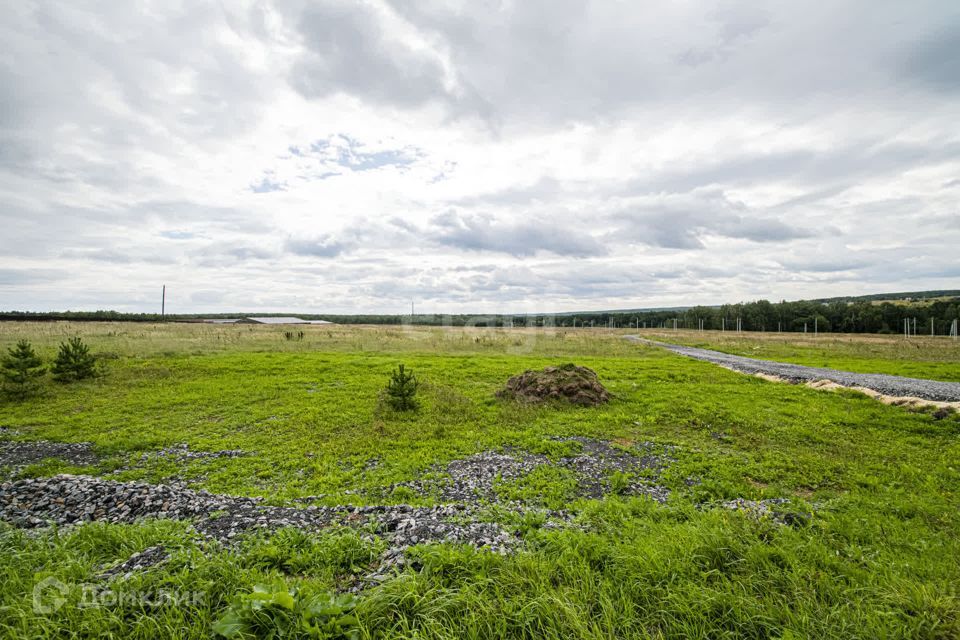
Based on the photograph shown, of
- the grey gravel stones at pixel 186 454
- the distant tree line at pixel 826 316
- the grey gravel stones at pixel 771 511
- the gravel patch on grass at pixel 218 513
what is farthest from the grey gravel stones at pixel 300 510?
the distant tree line at pixel 826 316

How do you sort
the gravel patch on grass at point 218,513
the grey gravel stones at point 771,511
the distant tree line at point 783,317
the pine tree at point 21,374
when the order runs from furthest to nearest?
the distant tree line at point 783,317 → the pine tree at point 21,374 → the grey gravel stones at point 771,511 → the gravel patch on grass at point 218,513

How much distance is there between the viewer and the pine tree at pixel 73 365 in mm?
19353

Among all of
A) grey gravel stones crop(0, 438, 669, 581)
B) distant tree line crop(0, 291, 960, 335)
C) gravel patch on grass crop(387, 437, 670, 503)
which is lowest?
gravel patch on grass crop(387, 437, 670, 503)

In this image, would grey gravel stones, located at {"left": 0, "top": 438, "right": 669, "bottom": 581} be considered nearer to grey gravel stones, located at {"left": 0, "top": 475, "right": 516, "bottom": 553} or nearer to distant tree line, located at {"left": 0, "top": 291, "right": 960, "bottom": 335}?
grey gravel stones, located at {"left": 0, "top": 475, "right": 516, "bottom": 553}

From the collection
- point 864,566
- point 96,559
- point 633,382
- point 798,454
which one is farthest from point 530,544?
point 633,382

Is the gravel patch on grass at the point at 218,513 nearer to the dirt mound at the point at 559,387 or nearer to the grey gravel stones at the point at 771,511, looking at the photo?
the grey gravel stones at the point at 771,511

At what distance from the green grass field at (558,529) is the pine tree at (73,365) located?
1.14 m

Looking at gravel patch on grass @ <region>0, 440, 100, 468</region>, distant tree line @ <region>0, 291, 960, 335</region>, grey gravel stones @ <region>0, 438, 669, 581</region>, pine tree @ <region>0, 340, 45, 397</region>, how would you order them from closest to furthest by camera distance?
grey gravel stones @ <region>0, 438, 669, 581</region>, gravel patch on grass @ <region>0, 440, 100, 468</region>, pine tree @ <region>0, 340, 45, 397</region>, distant tree line @ <region>0, 291, 960, 335</region>

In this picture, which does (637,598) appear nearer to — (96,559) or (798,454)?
(96,559)

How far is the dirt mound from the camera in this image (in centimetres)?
1623

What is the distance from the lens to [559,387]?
1659 cm

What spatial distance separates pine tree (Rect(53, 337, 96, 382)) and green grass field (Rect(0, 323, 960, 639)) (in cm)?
114

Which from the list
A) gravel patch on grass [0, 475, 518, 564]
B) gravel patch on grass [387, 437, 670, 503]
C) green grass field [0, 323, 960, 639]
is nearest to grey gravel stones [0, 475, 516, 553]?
gravel patch on grass [0, 475, 518, 564]

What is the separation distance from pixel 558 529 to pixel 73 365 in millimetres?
26609
